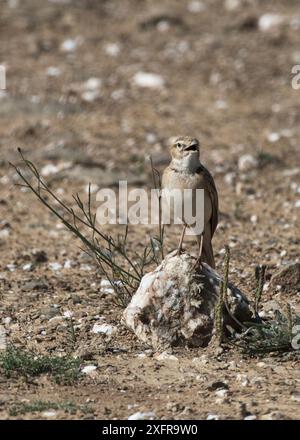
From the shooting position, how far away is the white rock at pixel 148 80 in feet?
49.3

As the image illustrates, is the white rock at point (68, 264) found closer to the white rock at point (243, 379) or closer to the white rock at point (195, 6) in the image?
the white rock at point (243, 379)

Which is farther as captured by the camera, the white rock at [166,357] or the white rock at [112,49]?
the white rock at [112,49]

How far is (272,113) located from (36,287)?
22.1 feet

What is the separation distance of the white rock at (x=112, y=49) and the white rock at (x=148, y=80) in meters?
1.14

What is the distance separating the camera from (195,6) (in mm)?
18312

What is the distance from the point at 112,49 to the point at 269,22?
2.72 meters

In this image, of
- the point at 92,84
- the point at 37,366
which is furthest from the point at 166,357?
the point at 92,84

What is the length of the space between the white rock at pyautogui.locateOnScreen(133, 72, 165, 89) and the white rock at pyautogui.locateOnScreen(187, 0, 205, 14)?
3230 mm

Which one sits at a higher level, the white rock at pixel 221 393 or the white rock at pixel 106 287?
the white rock at pixel 106 287

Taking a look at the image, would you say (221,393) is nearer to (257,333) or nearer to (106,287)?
(257,333)

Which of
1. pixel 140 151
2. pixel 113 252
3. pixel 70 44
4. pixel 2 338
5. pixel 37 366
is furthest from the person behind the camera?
pixel 70 44

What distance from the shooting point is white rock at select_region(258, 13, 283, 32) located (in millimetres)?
16906

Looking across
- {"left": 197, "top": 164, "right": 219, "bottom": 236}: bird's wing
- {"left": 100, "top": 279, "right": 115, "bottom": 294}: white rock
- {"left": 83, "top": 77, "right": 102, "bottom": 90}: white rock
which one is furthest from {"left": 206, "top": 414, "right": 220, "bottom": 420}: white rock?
{"left": 83, "top": 77, "right": 102, "bottom": 90}: white rock

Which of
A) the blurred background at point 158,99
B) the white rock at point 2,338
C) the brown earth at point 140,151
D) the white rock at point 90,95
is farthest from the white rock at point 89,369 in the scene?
the white rock at point 90,95
